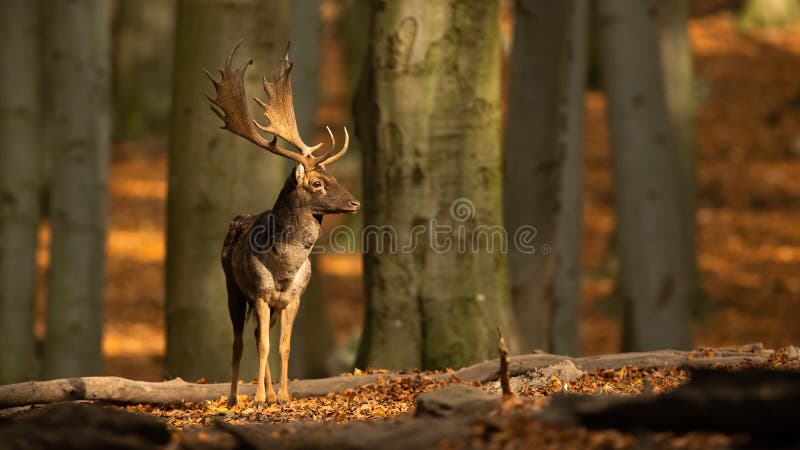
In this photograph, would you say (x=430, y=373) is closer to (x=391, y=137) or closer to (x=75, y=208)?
(x=391, y=137)

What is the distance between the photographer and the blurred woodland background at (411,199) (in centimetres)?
891

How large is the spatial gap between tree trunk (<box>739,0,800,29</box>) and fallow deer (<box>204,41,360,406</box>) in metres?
26.5

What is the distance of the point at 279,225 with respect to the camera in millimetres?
7098

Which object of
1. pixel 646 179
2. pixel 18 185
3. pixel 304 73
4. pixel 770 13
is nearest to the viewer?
pixel 304 73

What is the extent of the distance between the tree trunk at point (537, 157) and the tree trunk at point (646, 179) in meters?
1.27

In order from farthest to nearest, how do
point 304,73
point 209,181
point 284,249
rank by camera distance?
point 304,73, point 209,181, point 284,249

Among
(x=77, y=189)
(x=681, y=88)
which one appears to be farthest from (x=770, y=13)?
(x=77, y=189)

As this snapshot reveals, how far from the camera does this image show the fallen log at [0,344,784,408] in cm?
743

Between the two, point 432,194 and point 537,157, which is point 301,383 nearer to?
point 432,194

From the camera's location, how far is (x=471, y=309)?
8.90 metres

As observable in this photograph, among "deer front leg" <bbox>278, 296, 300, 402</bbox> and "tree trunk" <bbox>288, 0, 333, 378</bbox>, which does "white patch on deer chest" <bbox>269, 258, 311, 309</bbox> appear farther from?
"tree trunk" <bbox>288, 0, 333, 378</bbox>

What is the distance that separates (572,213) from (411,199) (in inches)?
196

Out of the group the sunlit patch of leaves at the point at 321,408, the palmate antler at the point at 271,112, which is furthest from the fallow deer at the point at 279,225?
the sunlit patch of leaves at the point at 321,408

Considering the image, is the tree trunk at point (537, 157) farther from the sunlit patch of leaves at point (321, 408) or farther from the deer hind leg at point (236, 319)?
the deer hind leg at point (236, 319)
